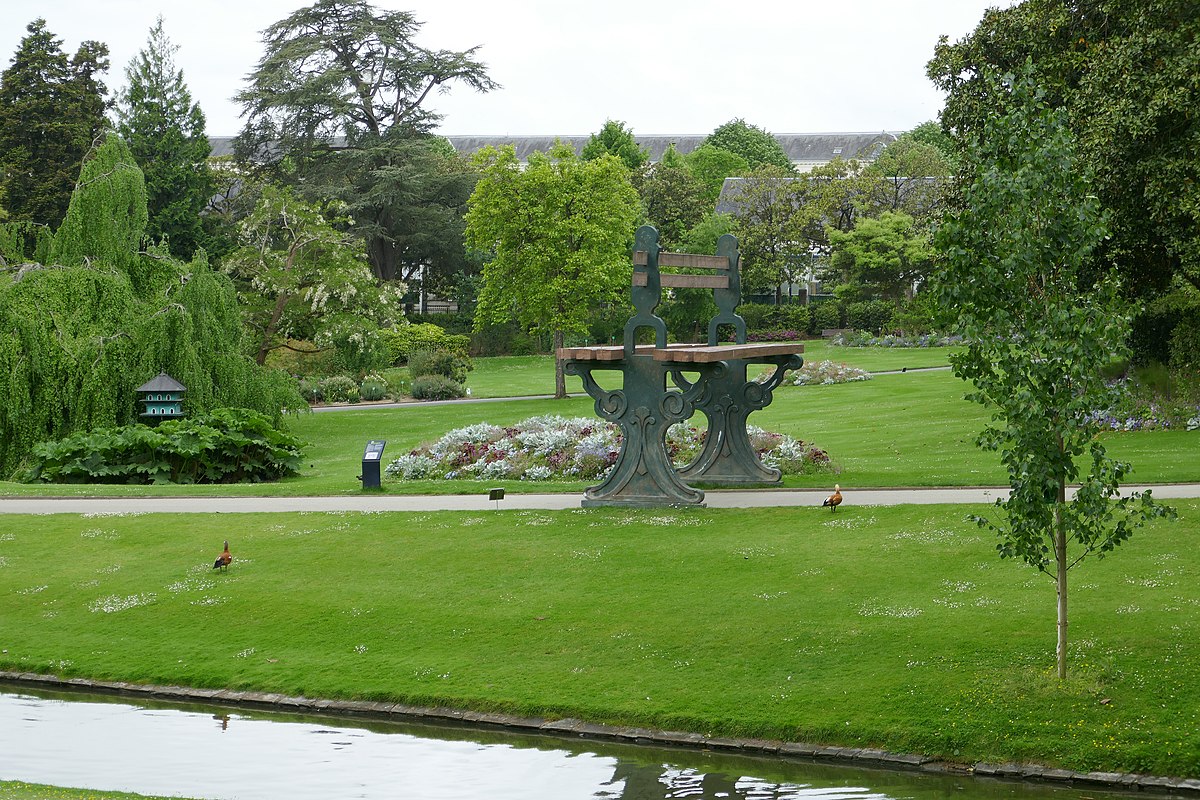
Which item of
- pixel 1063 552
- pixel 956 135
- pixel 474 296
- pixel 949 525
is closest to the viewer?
pixel 1063 552

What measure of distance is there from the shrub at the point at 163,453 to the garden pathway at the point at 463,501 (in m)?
3.30

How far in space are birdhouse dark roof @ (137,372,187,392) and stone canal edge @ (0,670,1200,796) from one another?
12793 millimetres

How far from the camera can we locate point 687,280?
18.7 metres

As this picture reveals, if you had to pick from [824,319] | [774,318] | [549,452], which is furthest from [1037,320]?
[774,318]

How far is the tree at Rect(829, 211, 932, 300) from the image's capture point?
6250 cm

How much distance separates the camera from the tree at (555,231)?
4369 centimetres

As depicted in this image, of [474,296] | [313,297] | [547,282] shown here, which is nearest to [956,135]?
[547,282]

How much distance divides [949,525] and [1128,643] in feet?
14.8

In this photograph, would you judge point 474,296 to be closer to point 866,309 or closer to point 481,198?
point 866,309

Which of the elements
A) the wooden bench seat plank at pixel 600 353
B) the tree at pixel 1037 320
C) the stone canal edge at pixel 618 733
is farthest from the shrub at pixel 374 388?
the tree at pixel 1037 320

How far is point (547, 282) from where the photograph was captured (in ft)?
145

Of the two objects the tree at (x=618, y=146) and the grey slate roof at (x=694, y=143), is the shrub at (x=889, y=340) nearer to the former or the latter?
the tree at (x=618, y=146)

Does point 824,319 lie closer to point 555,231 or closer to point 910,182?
point 910,182

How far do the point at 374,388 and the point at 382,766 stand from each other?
121ft
